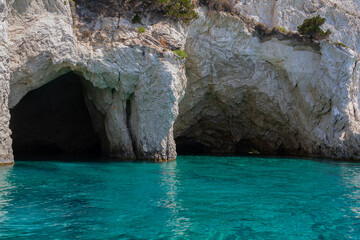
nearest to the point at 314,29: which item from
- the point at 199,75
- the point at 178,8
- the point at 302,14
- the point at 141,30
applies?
the point at 302,14

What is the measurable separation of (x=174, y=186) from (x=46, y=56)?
1039 cm

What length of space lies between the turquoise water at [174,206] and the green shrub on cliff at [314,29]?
14.5m

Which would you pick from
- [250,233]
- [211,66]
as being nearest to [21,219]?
[250,233]

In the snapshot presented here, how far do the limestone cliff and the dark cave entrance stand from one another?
3.79 m

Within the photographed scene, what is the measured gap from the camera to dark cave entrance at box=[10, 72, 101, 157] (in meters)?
26.9

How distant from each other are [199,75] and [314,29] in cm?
899

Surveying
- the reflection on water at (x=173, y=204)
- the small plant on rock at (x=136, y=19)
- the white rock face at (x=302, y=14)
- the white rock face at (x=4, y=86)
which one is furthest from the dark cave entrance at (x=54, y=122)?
the white rock face at (x=302, y=14)

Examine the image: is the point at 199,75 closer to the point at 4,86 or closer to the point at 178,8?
the point at 178,8

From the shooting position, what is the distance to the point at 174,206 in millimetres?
9102

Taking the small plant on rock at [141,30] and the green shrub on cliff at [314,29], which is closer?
the small plant on rock at [141,30]

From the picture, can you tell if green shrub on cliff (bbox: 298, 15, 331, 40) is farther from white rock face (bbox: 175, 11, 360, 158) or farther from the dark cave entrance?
the dark cave entrance

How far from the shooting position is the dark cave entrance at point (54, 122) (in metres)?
26.9

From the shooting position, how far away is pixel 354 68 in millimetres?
25141

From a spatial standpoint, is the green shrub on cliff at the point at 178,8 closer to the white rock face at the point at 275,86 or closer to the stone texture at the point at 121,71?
the stone texture at the point at 121,71
